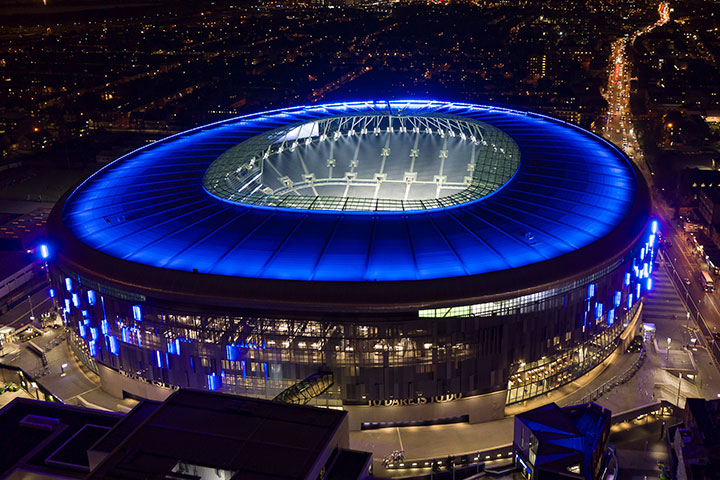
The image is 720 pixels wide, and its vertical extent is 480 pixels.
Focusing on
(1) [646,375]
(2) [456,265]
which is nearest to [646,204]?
(1) [646,375]

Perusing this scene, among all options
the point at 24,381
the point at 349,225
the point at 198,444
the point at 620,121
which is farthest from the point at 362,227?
the point at 620,121

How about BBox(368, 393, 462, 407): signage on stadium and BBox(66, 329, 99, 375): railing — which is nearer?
BBox(368, 393, 462, 407): signage on stadium

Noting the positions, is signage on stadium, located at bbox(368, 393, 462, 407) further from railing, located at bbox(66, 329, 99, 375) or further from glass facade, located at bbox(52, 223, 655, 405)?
railing, located at bbox(66, 329, 99, 375)

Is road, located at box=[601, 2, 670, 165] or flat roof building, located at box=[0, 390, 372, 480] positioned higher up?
road, located at box=[601, 2, 670, 165]

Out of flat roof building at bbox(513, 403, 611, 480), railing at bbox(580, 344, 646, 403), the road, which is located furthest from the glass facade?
the road

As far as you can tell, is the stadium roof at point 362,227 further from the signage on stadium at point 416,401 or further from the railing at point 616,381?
the railing at point 616,381

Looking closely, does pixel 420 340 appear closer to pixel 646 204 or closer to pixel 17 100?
pixel 646 204
